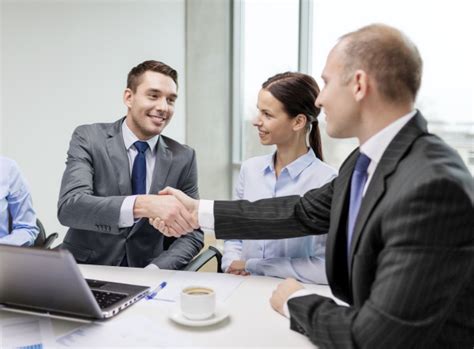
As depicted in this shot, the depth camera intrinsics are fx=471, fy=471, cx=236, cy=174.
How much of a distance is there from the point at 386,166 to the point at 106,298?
0.83 meters

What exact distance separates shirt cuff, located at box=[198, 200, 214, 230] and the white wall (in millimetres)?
1965

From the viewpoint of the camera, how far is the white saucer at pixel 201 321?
1165 mm

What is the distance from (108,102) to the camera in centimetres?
375

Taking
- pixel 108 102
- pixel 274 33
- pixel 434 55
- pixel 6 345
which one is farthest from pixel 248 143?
pixel 6 345

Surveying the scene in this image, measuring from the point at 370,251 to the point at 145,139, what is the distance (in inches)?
57.1

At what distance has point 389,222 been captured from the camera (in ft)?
3.28

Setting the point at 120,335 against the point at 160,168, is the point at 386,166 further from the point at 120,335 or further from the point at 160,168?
A: the point at 160,168

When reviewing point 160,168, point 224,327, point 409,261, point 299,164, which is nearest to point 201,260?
point 160,168

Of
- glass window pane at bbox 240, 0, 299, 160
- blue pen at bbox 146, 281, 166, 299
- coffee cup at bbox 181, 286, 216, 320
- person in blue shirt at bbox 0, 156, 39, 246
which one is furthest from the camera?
glass window pane at bbox 240, 0, 299, 160

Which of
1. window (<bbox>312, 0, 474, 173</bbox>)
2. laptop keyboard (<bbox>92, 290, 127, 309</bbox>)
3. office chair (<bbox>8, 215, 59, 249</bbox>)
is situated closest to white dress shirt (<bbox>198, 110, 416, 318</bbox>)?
laptop keyboard (<bbox>92, 290, 127, 309</bbox>)

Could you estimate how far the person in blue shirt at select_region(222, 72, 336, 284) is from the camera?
1.88 metres

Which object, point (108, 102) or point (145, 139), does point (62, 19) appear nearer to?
point (108, 102)

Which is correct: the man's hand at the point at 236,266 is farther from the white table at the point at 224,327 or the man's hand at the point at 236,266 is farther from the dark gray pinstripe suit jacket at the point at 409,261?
the dark gray pinstripe suit jacket at the point at 409,261

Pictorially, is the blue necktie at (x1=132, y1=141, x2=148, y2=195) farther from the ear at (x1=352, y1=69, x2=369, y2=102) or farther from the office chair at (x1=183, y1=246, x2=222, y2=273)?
the ear at (x1=352, y1=69, x2=369, y2=102)
